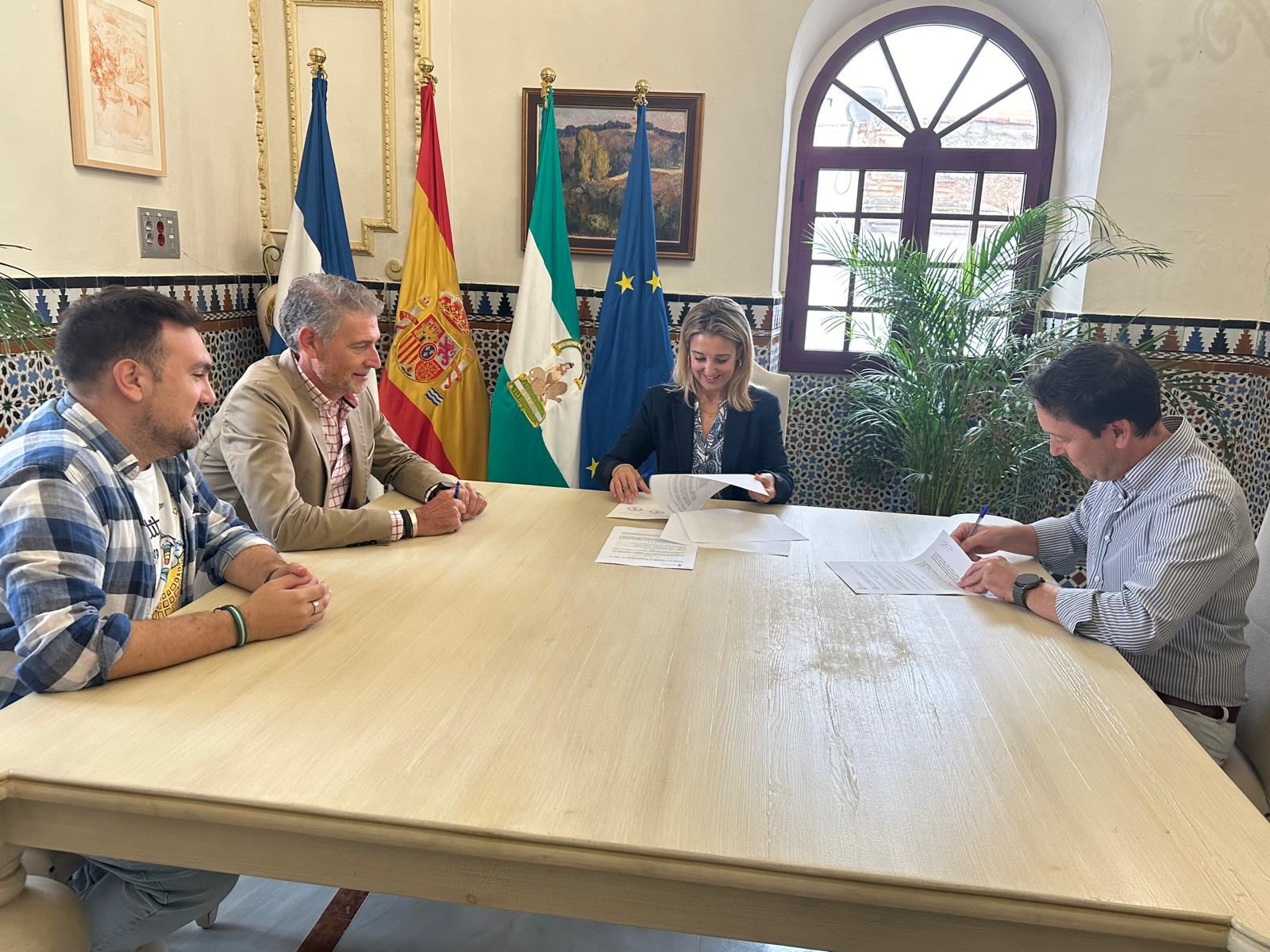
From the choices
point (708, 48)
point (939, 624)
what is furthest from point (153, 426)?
point (708, 48)

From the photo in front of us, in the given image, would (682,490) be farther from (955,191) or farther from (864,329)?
(955,191)

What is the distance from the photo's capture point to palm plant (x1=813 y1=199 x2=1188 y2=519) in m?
3.31

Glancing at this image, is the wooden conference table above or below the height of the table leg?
above

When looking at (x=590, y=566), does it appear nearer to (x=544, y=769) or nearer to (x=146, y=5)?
(x=544, y=769)

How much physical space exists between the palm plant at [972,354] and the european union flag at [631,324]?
77cm

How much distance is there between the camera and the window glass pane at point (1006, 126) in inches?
151

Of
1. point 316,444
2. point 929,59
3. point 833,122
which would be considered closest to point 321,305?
point 316,444

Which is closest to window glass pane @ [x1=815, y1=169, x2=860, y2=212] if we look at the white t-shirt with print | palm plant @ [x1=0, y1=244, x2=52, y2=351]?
palm plant @ [x1=0, y1=244, x2=52, y2=351]

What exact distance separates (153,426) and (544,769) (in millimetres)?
871

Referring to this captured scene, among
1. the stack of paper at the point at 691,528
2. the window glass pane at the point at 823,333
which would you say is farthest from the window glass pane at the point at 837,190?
the stack of paper at the point at 691,528

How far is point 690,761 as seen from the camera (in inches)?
43.4

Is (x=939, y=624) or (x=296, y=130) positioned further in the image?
(x=296, y=130)

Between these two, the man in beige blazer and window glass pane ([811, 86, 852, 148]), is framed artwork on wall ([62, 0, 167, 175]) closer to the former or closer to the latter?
the man in beige blazer

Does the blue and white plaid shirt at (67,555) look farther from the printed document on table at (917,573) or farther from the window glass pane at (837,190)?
the window glass pane at (837,190)
